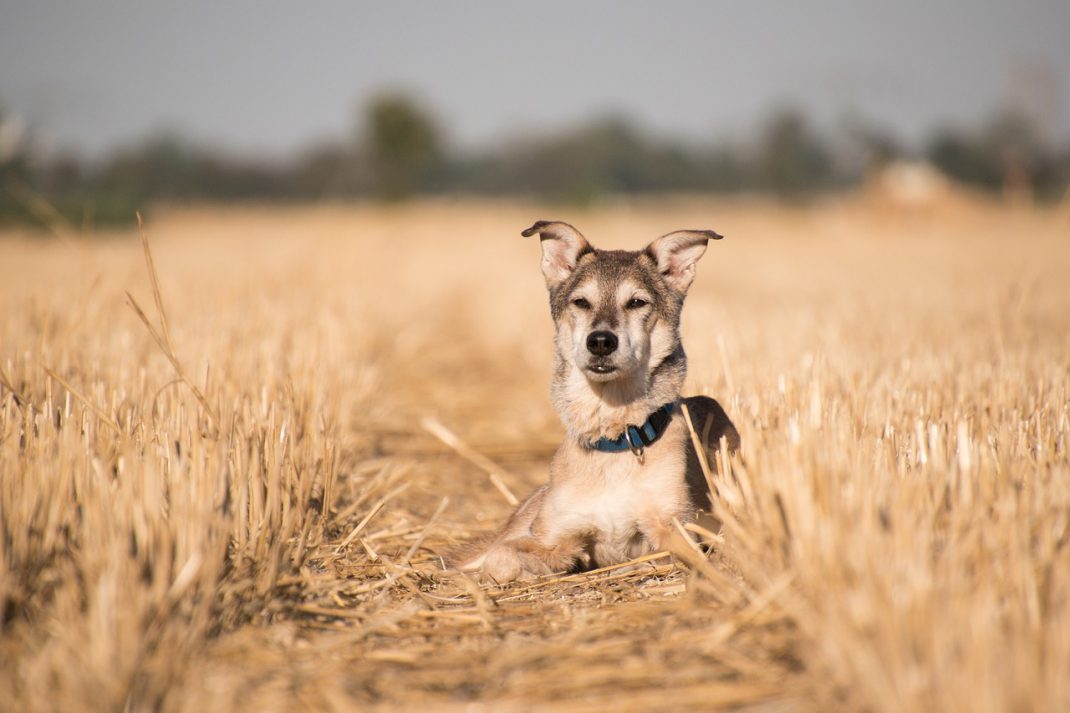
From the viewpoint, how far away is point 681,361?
4695 millimetres

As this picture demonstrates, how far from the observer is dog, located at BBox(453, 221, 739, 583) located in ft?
14.0

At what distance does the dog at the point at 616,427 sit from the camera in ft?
14.0

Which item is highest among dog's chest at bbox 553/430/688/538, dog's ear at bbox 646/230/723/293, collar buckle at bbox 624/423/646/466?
dog's ear at bbox 646/230/723/293

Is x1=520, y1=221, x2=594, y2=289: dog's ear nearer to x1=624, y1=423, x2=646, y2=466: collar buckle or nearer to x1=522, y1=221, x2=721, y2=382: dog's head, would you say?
x1=522, y1=221, x2=721, y2=382: dog's head

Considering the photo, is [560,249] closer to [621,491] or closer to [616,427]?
[616,427]

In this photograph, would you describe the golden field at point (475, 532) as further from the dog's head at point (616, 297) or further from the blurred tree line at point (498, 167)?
the blurred tree line at point (498, 167)

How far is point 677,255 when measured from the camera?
5.00 meters

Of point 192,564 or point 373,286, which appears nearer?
point 192,564

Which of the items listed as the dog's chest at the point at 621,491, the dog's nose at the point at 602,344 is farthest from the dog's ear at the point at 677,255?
the dog's chest at the point at 621,491

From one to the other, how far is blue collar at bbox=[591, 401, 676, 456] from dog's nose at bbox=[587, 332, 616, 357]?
1.43ft


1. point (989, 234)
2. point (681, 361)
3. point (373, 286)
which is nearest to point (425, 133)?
point (989, 234)

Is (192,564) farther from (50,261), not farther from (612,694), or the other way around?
(50,261)

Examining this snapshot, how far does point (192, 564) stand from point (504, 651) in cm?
114

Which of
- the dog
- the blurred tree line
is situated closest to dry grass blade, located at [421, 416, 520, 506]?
the dog
